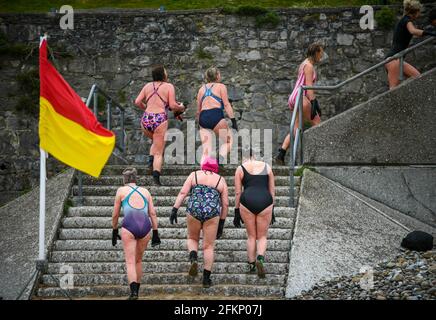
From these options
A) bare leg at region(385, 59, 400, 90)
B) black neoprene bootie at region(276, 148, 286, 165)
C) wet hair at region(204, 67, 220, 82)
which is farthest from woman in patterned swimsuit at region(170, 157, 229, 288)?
bare leg at region(385, 59, 400, 90)

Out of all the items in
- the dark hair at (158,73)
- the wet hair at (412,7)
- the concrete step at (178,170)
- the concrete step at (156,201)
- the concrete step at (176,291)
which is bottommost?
the concrete step at (176,291)

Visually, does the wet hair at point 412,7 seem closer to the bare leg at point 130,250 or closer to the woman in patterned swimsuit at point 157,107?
the woman in patterned swimsuit at point 157,107

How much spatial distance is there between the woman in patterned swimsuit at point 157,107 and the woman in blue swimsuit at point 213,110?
15.1 inches

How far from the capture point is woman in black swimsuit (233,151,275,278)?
427 inches

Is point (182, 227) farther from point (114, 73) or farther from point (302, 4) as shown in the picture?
point (302, 4)

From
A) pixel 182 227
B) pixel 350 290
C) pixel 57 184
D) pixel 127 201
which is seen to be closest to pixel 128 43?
pixel 57 184

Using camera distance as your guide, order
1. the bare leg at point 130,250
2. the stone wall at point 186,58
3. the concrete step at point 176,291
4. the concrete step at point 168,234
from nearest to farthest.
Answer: the bare leg at point 130,250 < the concrete step at point 176,291 < the concrete step at point 168,234 < the stone wall at point 186,58

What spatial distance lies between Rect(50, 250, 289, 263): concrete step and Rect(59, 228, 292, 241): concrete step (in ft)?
1.11

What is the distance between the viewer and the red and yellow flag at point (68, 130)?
1038cm

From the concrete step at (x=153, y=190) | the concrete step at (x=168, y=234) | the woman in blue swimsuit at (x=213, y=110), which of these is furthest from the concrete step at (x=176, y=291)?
the woman in blue swimsuit at (x=213, y=110)

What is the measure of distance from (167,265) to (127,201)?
1412 millimetres

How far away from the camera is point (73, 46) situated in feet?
54.0

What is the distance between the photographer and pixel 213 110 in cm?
1266

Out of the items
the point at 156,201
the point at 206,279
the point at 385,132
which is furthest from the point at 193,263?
the point at 385,132
